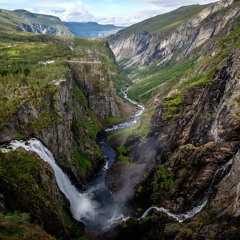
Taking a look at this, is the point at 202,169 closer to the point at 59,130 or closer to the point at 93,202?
the point at 93,202

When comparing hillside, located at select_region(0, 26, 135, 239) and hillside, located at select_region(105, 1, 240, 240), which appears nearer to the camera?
hillside, located at select_region(105, 1, 240, 240)

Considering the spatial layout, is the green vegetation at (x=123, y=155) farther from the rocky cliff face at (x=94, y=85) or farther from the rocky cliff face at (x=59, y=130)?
the rocky cliff face at (x=94, y=85)

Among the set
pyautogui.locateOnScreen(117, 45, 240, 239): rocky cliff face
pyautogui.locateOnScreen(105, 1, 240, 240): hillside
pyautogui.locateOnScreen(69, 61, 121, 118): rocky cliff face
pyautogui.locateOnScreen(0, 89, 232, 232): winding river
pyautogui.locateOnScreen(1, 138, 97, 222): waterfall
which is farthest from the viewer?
pyautogui.locateOnScreen(69, 61, 121, 118): rocky cliff face

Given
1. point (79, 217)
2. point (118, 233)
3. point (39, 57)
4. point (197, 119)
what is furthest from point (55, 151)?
point (39, 57)

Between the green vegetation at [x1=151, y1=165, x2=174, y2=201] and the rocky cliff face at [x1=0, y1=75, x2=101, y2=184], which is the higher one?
the rocky cliff face at [x1=0, y1=75, x2=101, y2=184]

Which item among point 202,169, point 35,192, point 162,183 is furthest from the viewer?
point 162,183

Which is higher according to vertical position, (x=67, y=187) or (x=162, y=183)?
(x=162, y=183)

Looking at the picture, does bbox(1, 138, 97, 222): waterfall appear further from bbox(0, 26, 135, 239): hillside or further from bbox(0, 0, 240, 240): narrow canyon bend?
bbox(0, 26, 135, 239): hillside

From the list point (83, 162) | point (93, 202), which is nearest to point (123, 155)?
point (83, 162)

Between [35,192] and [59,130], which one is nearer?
[35,192]

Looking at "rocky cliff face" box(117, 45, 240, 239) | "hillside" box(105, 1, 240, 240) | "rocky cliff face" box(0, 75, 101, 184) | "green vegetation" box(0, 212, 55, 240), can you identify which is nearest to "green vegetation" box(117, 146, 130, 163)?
"hillside" box(105, 1, 240, 240)
